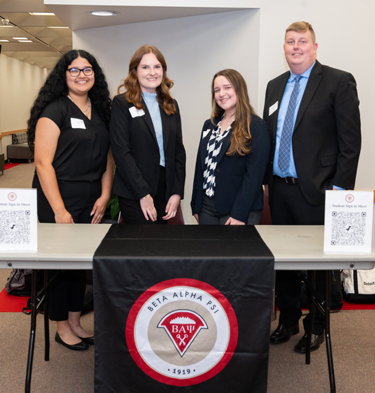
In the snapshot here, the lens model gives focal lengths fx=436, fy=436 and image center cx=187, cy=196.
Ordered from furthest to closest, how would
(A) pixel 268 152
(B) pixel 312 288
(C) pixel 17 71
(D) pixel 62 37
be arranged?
(C) pixel 17 71
(D) pixel 62 37
(A) pixel 268 152
(B) pixel 312 288

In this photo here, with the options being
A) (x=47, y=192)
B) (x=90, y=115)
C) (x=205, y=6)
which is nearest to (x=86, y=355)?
(x=47, y=192)

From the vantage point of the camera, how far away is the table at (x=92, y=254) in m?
1.78

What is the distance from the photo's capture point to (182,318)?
70.9 inches

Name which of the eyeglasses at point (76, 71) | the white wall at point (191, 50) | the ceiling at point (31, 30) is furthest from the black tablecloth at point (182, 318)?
the ceiling at point (31, 30)

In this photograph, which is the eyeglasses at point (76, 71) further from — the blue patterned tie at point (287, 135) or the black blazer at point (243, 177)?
the blue patterned tie at point (287, 135)

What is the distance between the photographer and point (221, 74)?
244cm

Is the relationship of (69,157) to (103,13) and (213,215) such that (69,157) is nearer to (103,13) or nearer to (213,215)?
(213,215)

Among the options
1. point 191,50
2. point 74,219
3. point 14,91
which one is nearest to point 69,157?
point 74,219

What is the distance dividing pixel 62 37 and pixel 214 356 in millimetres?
9231

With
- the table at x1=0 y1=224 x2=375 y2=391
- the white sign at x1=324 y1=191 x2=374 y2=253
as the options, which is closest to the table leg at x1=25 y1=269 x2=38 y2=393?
the table at x1=0 y1=224 x2=375 y2=391

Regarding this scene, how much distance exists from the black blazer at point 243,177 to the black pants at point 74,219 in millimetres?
748

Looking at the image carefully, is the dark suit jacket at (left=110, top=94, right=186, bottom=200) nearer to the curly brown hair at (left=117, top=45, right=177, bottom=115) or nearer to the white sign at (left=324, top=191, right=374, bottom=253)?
the curly brown hair at (left=117, top=45, right=177, bottom=115)

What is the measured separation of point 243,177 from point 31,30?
25.3 feet

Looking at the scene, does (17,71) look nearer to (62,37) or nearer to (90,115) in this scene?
(62,37)
